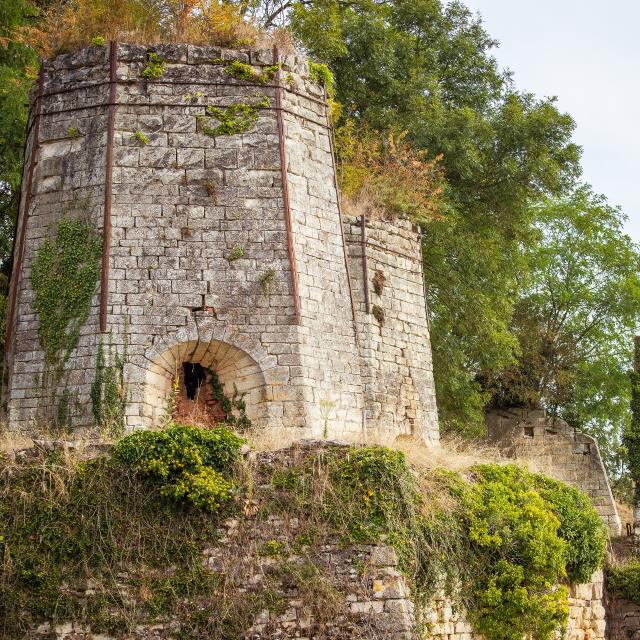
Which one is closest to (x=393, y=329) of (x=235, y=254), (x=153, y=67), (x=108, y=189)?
(x=235, y=254)

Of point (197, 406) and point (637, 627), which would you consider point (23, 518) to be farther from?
point (637, 627)

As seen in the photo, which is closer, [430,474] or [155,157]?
[430,474]

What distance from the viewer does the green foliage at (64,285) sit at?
1608cm

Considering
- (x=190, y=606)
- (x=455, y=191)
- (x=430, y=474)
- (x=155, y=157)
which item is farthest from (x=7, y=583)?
(x=455, y=191)

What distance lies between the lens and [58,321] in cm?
1620

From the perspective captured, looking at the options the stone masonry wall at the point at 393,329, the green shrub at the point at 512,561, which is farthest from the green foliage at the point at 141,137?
the green shrub at the point at 512,561

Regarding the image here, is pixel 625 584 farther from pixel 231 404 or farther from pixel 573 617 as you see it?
pixel 231 404

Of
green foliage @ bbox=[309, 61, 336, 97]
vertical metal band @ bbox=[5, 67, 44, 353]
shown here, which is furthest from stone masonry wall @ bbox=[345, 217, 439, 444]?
vertical metal band @ bbox=[5, 67, 44, 353]

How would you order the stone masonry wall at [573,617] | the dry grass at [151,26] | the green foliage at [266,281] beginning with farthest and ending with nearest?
1. the dry grass at [151,26]
2. the green foliage at [266,281]
3. the stone masonry wall at [573,617]

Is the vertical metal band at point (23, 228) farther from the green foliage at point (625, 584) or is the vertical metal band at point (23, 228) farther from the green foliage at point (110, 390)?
the green foliage at point (625, 584)

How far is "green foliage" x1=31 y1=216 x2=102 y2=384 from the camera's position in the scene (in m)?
16.1

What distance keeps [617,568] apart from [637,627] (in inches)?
37.0

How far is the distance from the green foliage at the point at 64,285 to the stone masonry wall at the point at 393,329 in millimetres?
4811

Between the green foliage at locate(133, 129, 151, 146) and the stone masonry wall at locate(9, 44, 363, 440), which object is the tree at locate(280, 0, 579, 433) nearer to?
the stone masonry wall at locate(9, 44, 363, 440)
